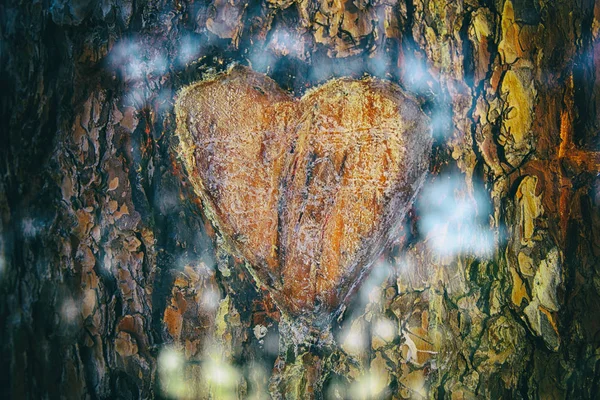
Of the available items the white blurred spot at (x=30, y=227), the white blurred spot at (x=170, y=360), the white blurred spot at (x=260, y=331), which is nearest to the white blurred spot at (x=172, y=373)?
the white blurred spot at (x=170, y=360)

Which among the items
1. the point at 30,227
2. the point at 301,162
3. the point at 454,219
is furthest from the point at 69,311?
the point at 454,219

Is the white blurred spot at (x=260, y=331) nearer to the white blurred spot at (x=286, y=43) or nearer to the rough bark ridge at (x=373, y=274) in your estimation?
the rough bark ridge at (x=373, y=274)

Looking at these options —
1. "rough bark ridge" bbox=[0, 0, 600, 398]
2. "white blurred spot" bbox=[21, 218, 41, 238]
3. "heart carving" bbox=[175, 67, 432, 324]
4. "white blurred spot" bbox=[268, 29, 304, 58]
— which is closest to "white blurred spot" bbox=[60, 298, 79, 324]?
"rough bark ridge" bbox=[0, 0, 600, 398]

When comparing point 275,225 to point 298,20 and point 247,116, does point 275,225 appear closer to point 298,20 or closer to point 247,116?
point 247,116

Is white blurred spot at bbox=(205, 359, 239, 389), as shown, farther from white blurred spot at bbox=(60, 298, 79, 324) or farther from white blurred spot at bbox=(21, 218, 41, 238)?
white blurred spot at bbox=(21, 218, 41, 238)

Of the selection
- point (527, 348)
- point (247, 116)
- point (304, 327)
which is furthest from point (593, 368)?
point (247, 116)

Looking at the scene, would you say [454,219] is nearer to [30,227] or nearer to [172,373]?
[172,373]
